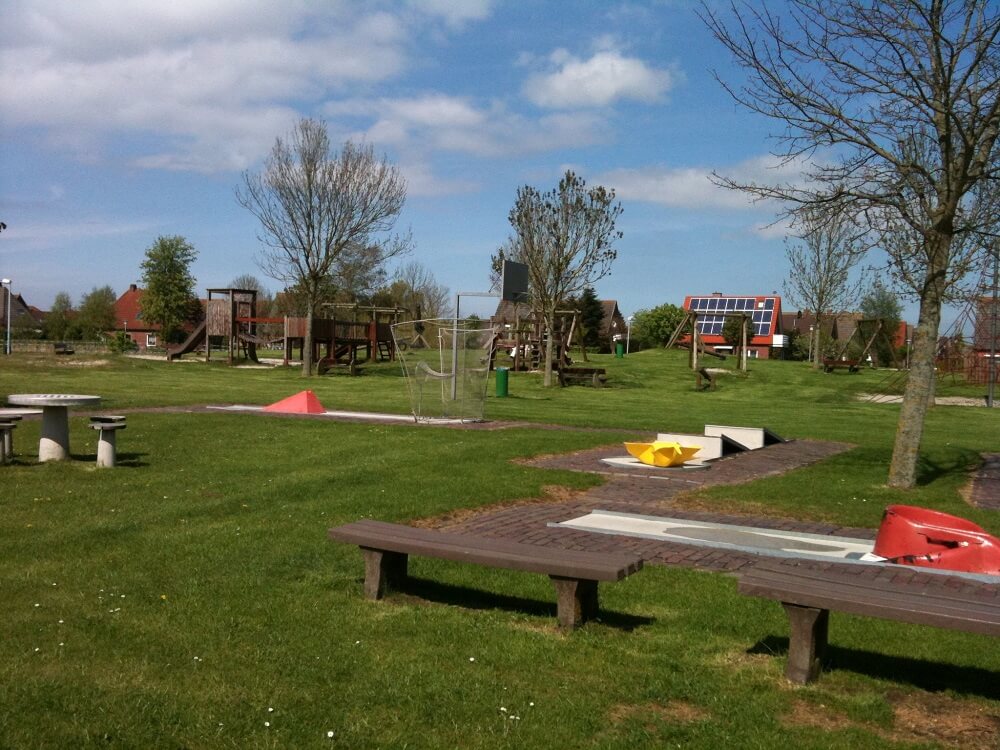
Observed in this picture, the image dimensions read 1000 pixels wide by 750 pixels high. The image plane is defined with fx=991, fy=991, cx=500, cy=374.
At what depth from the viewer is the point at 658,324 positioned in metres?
75.4

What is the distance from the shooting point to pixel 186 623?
552cm

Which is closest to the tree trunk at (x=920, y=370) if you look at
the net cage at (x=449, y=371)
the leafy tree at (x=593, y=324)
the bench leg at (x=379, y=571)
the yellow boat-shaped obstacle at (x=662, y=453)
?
the yellow boat-shaped obstacle at (x=662, y=453)

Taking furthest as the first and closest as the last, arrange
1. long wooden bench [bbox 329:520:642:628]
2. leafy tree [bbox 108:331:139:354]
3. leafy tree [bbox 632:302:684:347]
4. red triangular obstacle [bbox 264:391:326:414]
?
leafy tree [bbox 632:302:684:347] < leafy tree [bbox 108:331:139:354] < red triangular obstacle [bbox 264:391:326:414] < long wooden bench [bbox 329:520:642:628]

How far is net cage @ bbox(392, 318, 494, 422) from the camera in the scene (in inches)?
727

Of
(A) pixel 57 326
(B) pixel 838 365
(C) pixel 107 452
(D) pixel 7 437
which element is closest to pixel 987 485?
(C) pixel 107 452

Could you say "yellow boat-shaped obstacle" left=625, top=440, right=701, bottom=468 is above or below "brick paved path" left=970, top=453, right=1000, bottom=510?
above

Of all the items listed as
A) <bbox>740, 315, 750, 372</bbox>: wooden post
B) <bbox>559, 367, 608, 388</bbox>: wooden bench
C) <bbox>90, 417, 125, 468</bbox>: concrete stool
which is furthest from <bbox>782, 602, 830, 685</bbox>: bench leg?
<bbox>740, 315, 750, 372</bbox>: wooden post

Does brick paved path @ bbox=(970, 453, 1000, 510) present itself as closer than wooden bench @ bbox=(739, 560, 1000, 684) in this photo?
No

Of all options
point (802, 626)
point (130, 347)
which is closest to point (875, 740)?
point (802, 626)

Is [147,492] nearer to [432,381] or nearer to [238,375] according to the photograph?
[432,381]

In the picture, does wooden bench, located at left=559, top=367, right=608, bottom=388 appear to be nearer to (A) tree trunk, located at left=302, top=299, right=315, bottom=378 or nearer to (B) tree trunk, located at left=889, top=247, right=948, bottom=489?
(A) tree trunk, located at left=302, top=299, right=315, bottom=378

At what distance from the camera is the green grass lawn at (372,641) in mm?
4195

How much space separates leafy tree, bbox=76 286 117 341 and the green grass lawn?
81928 millimetres

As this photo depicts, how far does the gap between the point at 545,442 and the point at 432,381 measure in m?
4.07
